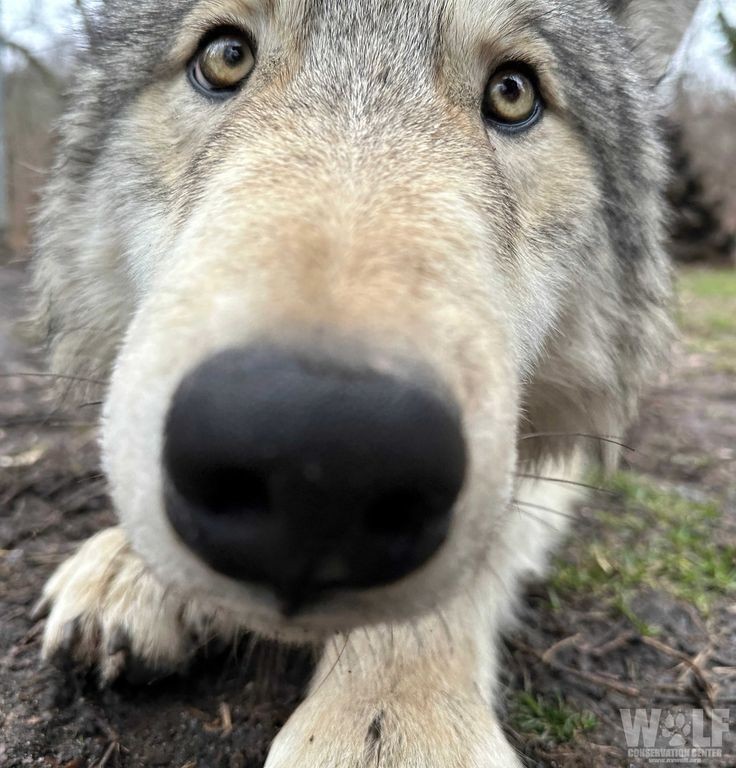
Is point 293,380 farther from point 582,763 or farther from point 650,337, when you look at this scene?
point 650,337

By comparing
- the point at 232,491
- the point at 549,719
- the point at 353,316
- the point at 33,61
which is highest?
the point at 353,316

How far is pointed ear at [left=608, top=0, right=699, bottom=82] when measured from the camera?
9.85 feet

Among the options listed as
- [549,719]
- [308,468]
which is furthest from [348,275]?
[549,719]

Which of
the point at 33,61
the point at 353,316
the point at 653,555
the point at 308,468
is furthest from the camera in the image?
the point at 33,61

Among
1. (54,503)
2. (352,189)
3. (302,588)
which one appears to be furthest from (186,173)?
(54,503)

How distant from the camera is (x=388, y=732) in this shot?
5.28ft

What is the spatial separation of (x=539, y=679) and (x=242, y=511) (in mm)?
1487

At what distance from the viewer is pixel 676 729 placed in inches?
76.0

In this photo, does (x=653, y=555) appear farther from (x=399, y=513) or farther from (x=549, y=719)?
(x=399, y=513)

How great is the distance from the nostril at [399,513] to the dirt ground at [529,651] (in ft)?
3.24

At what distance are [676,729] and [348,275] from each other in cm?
161

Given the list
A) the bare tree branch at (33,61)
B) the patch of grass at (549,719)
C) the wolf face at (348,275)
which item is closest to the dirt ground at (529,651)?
the patch of grass at (549,719)

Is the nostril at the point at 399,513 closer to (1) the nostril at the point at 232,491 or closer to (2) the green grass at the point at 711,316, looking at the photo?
(1) the nostril at the point at 232,491

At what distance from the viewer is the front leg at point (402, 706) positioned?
157cm
